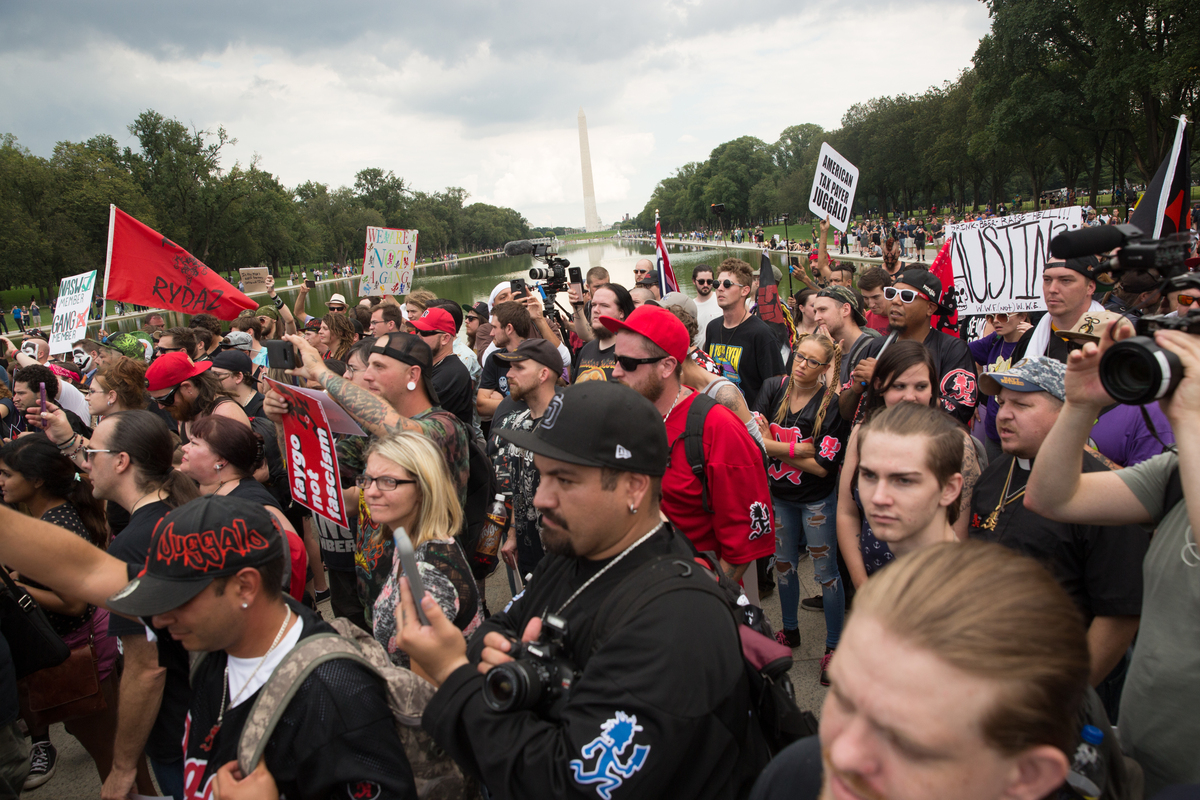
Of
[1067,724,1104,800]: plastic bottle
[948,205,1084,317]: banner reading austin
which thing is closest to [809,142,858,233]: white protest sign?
[948,205,1084,317]: banner reading austin

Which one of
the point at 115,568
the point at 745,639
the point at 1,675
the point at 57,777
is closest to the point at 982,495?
the point at 745,639

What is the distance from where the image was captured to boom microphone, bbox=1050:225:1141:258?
5.96 feet

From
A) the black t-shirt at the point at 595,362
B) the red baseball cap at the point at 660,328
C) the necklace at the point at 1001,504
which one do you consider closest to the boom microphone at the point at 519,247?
the black t-shirt at the point at 595,362

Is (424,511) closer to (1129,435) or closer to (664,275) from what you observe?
(1129,435)

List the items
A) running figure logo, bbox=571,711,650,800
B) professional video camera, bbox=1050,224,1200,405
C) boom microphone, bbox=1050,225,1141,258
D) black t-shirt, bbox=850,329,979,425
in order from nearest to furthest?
running figure logo, bbox=571,711,650,800, professional video camera, bbox=1050,224,1200,405, boom microphone, bbox=1050,225,1141,258, black t-shirt, bbox=850,329,979,425

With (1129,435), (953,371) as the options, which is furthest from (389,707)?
(953,371)

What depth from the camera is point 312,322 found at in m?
9.49

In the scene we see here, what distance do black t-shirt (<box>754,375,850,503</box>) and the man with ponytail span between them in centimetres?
96

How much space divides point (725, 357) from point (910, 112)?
66.3 m

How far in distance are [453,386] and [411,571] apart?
3.82m

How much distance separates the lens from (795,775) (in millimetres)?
1357

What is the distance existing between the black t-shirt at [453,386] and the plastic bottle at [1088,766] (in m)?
4.53

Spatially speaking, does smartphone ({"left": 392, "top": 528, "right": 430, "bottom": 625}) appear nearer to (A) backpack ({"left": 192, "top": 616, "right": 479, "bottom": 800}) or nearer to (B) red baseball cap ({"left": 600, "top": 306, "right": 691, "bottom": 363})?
(A) backpack ({"left": 192, "top": 616, "right": 479, "bottom": 800})

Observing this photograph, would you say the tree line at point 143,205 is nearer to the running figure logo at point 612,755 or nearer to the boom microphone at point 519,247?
the boom microphone at point 519,247
